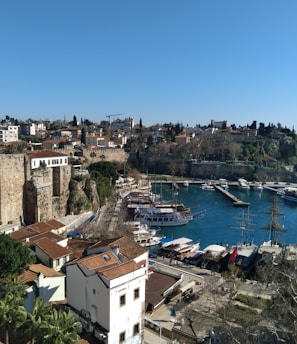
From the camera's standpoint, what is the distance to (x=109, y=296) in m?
11.1

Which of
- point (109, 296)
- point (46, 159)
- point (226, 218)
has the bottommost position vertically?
point (226, 218)

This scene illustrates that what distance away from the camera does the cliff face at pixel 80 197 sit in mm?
31328

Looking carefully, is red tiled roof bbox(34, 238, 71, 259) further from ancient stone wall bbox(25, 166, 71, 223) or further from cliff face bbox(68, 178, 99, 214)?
cliff face bbox(68, 178, 99, 214)

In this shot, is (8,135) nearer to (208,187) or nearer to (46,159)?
(208,187)

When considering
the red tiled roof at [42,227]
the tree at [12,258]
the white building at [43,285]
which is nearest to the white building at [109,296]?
the white building at [43,285]

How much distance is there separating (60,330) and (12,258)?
489cm

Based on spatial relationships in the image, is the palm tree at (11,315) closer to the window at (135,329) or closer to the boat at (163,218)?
the window at (135,329)

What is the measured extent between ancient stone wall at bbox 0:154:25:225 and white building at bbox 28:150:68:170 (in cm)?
276

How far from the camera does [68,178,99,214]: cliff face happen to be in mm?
31328

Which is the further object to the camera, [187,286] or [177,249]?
[177,249]

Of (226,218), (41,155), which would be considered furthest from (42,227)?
(226,218)

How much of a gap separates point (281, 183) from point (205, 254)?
4267 centimetres

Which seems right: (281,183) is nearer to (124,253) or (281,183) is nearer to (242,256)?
(242,256)

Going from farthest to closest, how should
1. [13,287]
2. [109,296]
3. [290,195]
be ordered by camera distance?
[290,195] → [109,296] → [13,287]
